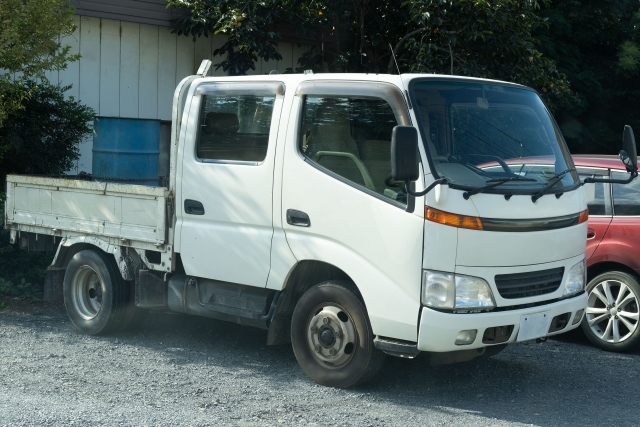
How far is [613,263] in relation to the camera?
281 inches

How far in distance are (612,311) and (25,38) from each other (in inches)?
262

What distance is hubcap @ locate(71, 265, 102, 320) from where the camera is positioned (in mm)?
7262

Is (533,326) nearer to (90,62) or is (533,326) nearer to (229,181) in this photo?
(229,181)

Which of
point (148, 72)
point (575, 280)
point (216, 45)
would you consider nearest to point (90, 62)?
point (148, 72)

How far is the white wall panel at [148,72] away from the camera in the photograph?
12266 millimetres

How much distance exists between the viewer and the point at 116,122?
9.02m

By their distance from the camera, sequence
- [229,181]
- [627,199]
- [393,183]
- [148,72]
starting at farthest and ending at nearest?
[148,72], [627,199], [229,181], [393,183]

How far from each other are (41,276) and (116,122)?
1888mm

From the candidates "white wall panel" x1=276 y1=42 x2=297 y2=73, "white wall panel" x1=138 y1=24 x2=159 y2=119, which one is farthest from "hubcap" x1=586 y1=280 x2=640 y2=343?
"white wall panel" x1=276 y1=42 x2=297 y2=73

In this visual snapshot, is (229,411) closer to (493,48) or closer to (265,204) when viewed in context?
(265,204)

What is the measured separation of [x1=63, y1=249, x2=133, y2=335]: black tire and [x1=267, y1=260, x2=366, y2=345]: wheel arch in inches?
68.8

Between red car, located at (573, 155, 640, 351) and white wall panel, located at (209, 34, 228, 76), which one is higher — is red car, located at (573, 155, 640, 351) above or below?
below

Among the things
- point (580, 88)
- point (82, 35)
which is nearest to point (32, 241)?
point (82, 35)

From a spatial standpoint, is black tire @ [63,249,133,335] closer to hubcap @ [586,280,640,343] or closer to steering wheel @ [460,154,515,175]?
steering wheel @ [460,154,515,175]
